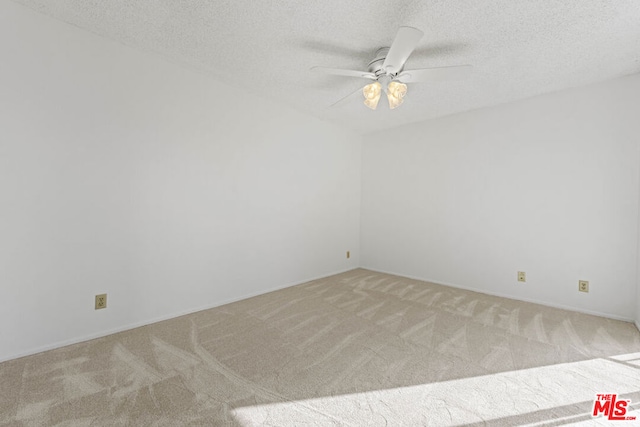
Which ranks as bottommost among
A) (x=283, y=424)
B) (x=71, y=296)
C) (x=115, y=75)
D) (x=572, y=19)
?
(x=283, y=424)

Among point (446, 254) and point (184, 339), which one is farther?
point (446, 254)

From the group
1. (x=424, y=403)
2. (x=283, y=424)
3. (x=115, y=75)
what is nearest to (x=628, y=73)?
(x=424, y=403)

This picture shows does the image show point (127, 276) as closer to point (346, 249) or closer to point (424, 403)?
point (424, 403)

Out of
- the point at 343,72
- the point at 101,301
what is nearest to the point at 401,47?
the point at 343,72

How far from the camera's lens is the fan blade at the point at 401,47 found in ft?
5.44

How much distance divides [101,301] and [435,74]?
3071 mm

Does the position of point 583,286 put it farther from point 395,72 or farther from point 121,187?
point 121,187

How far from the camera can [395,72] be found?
2162 mm

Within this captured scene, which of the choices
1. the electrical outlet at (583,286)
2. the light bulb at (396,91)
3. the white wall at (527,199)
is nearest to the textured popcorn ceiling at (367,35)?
the light bulb at (396,91)

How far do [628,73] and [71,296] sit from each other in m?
5.07

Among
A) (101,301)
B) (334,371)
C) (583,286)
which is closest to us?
(334,371)

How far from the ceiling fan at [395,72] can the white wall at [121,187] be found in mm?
1396

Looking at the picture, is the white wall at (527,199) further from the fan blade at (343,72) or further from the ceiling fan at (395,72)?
the fan blade at (343,72)

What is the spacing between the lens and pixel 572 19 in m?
1.87
